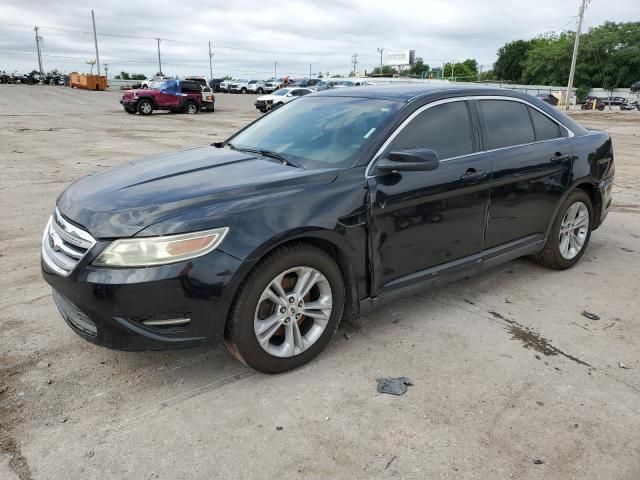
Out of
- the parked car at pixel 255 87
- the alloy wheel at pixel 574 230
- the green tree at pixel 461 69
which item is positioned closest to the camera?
the alloy wheel at pixel 574 230

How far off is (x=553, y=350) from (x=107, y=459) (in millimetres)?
2729

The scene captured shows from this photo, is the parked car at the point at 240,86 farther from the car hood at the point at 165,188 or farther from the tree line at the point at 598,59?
the car hood at the point at 165,188

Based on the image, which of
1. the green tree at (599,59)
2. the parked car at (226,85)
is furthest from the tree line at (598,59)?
the parked car at (226,85)

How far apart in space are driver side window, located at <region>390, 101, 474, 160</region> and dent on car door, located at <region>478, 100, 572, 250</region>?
8.6 inches

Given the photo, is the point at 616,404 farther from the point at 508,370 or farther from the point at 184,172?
the point at 184,172

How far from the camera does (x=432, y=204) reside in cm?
365

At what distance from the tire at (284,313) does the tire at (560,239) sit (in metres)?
2.42

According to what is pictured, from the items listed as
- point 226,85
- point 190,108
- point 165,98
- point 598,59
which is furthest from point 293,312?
point 598,59

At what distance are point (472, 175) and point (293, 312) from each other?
171 cm

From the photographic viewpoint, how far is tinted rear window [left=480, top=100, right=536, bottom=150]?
4152mm

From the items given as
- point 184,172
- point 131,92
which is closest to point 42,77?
point 131,92

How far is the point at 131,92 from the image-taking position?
89.5ft

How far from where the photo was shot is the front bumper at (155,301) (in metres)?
2.68

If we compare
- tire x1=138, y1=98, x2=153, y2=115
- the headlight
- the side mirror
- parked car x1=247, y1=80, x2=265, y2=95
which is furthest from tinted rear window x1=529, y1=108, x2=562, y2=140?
parked car x1=247, y1=80, x2=265, y2=95
